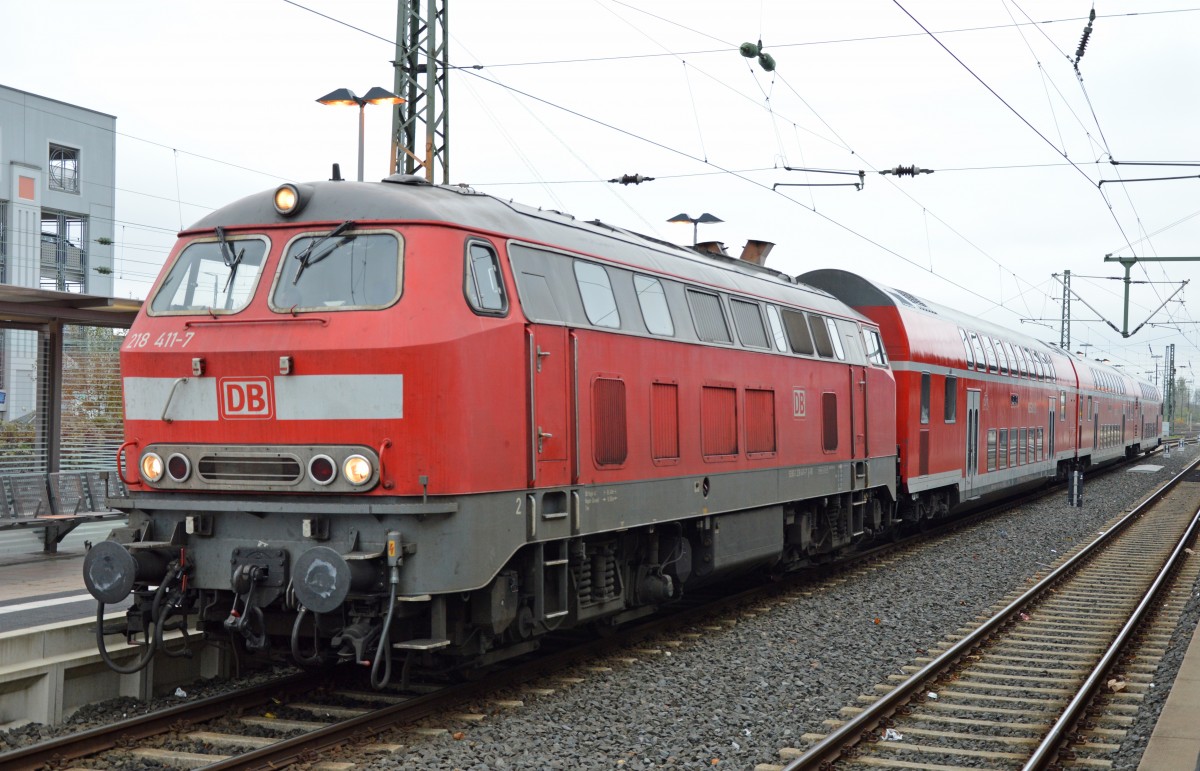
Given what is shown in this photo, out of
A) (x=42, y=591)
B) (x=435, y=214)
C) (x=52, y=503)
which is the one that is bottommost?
(x=42, y=591)

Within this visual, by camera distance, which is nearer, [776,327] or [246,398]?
[246,398]

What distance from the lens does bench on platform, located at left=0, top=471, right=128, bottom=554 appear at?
14086 millimetres

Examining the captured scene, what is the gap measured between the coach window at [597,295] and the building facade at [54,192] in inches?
1009

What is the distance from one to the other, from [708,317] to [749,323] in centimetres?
112

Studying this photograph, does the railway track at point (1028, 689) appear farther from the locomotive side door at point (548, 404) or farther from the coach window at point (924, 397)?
the coach window at point (924, 397)

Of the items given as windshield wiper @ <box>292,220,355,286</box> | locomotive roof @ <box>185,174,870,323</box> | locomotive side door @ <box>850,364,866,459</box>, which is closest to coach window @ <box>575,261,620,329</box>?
locomotive roof @ <box>185,174,870,323</box>

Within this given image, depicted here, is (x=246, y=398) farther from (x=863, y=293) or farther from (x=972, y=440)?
(x=972, y=440)

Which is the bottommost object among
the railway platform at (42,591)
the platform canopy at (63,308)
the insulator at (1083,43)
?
the railway platform at (42,591)

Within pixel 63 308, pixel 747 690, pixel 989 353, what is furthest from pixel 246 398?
pixel 989 353

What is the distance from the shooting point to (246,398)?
26.7ft

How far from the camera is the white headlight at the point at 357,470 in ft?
25.5

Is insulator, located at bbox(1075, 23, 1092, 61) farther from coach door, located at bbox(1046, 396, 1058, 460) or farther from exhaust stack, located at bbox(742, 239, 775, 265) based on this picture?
coach door, located at bbox(1046, 396, 1058, 460)

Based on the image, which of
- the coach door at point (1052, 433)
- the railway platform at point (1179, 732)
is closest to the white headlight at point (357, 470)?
the railway platform at point (1179, 732)

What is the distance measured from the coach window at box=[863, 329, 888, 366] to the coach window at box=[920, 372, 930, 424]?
7.70 feet
